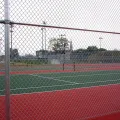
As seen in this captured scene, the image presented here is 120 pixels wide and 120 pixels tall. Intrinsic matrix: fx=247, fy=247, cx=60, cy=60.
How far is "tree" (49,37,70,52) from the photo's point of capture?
15.9 feet

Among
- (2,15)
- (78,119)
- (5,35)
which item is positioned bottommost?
(78,119)

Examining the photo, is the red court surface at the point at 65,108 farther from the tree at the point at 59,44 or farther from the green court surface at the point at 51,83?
the green court surface at the point at 51,83

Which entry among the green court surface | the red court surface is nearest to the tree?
the red court surface

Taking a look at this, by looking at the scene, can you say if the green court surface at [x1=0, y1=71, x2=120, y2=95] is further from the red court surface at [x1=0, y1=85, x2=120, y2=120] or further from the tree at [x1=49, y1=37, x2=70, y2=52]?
the tree at [x1=49, y1=37, x2=70, y2=52]

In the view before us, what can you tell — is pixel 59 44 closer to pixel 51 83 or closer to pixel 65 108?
pixel 65 108

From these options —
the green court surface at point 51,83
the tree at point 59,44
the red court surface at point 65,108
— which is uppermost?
the tree at point 59,44

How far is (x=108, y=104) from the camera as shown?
7934mm

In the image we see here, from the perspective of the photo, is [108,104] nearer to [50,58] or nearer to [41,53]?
[50,58]

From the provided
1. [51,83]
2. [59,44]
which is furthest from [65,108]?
[51,83]

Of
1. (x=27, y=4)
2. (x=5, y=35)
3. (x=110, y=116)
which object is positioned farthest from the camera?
(x=110, y=116)

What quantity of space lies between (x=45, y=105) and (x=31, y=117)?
1.36m

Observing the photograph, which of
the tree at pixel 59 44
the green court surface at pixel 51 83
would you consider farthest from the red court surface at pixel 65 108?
the green court surface at pixel 51 83

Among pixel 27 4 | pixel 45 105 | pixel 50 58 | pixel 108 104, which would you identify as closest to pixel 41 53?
pixel 50 58

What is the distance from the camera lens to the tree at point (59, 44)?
15.9ft
